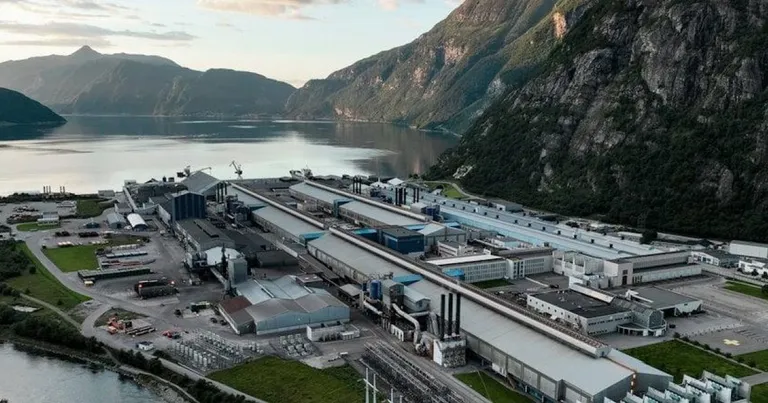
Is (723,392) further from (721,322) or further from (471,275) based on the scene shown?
(471,275)

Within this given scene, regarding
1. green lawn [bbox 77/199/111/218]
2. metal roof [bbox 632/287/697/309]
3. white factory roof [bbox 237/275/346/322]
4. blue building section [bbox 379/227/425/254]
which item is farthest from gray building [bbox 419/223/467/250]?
green lawn [bbox 77/199/111/218]

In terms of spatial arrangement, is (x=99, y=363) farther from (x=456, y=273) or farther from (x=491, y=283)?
(x=491, y=283)

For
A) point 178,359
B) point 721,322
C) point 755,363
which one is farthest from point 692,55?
point 178,359

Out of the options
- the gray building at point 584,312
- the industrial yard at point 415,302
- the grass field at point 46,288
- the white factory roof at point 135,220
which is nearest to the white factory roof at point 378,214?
the industrial yard at point 415,302

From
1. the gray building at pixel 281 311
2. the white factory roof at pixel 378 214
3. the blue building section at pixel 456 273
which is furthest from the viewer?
the white factory roof at pixel 378 214

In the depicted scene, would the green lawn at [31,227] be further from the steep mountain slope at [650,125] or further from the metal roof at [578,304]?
the steep mountain slope at [650,125]

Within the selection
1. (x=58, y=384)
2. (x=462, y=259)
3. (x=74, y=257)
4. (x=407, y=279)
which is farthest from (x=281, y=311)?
(x=74, y=257)

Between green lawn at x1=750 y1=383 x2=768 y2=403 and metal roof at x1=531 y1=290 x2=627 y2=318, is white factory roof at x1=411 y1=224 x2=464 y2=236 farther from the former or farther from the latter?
green lawn at x1=750 y1=383 x2=768 y2=403

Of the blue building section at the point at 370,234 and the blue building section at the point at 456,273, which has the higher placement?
the blue building section at the point at 370,234
